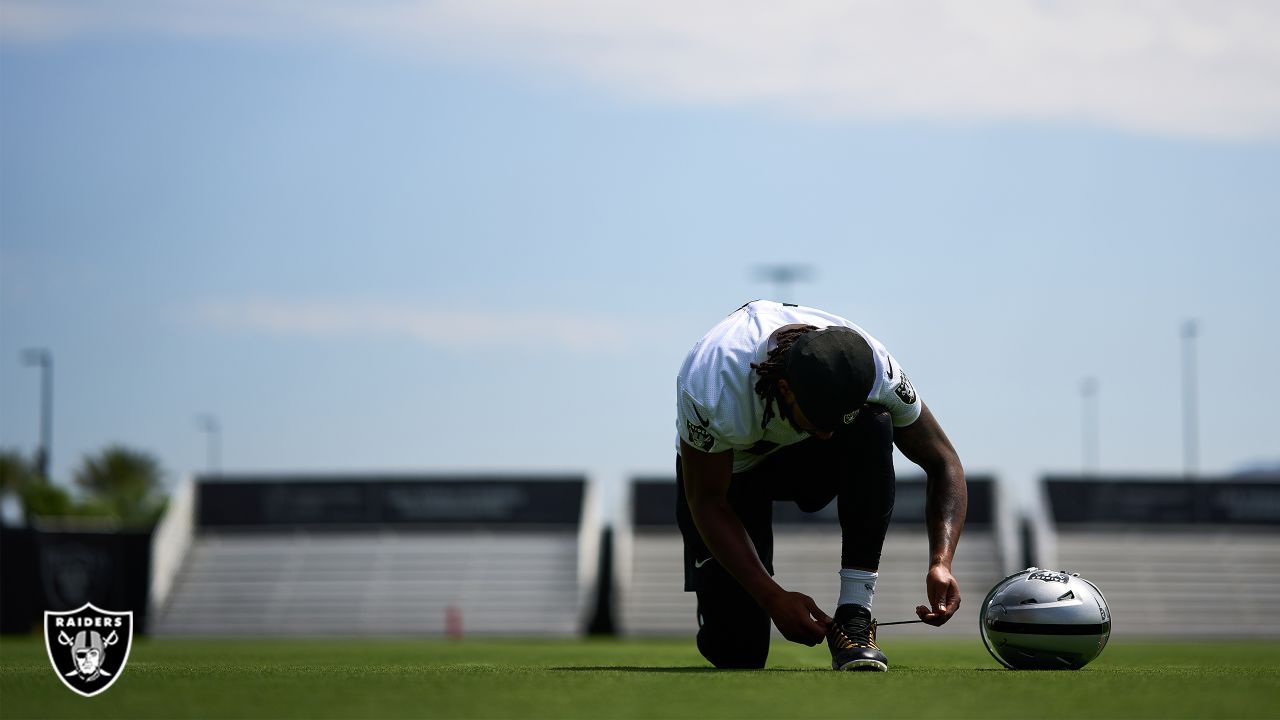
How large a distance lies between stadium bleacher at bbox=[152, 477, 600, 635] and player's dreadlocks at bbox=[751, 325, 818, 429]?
25.1 m

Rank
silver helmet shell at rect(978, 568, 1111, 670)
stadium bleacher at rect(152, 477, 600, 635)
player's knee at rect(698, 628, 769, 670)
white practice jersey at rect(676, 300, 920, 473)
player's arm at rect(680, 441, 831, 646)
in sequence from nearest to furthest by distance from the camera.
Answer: white practice jersey at rect(676, 300, 920, 473)
player's arm at rect(680, 441, 831, 646)
silver helmet shell at rect(978, 568, 1111, 670)
player's knee at rect(698, 628, 769, 670)
stadium bleacher at rect(152, 477, 600, 635)

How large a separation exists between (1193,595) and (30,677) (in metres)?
30.0

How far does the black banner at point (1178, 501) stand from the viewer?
→ 112ft

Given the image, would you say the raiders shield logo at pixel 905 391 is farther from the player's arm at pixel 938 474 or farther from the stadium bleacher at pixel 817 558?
the stadium bleacher at pixel 817 558

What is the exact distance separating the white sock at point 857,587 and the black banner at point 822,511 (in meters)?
26.6

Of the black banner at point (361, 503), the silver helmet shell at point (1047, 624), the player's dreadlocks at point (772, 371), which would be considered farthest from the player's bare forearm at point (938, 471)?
the black banner at point (361, 503)

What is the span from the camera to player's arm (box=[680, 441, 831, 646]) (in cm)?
591

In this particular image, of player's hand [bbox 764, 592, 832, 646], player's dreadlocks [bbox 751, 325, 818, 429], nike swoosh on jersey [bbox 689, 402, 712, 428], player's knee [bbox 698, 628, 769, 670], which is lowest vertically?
player's knee [bbox 698, 628, 769, 670]

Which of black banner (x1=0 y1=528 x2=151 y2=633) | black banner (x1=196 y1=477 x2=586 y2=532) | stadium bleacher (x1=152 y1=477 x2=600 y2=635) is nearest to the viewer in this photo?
black banner (x1=0 y1=528 x2=151 y2=633)

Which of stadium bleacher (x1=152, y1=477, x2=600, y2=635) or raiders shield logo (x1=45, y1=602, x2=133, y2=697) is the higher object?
raiders shield logo (x1=45, y1=602, x2=133, y2=697)

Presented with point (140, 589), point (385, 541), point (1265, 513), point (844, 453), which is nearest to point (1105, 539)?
point (1265, 513)

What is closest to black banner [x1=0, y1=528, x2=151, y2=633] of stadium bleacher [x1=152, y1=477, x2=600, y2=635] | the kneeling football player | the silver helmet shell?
stadium bleacher [x1=152, y1=477, x2=600, y2=635]

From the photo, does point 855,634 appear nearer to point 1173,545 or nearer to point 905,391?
point 905,391

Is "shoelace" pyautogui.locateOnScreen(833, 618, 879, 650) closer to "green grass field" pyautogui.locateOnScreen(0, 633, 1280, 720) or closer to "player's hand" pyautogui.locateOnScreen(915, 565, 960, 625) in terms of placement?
"green grass field" pyautogui.locateOnScreen(0, 633, 1280, 720)
